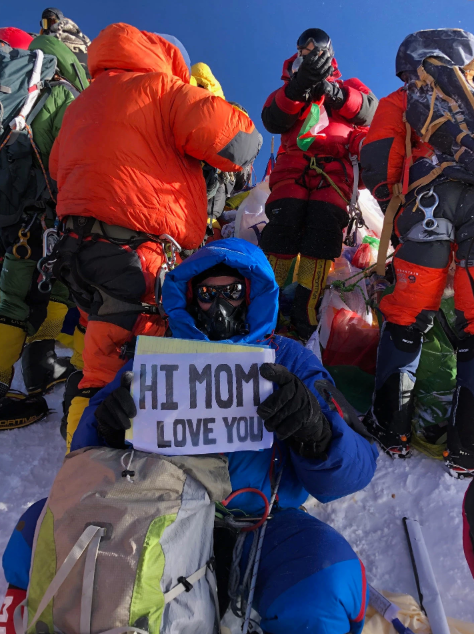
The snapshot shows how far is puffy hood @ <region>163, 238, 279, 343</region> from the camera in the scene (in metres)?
1.94

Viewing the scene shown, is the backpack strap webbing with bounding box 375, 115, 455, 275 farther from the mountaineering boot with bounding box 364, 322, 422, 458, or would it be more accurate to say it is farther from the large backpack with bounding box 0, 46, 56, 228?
the large backpack with bounding box 0, 46, 56, 228

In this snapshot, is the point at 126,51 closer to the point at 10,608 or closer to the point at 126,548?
the point at 126,548

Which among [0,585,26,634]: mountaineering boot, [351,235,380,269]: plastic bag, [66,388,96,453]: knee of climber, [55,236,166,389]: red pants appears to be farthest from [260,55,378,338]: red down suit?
[0,585,26,634]: mountaineering boot

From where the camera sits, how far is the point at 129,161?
236 centimetres

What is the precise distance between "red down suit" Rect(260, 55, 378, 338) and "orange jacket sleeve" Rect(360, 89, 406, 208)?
0.72m

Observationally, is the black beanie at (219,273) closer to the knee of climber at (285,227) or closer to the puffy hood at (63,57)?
the knee of climber at (285,227)

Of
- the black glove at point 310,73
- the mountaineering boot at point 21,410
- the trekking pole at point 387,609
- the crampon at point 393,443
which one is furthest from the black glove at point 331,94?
the trekking pole at point 387,609

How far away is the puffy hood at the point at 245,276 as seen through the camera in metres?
1.94

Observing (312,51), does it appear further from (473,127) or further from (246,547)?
(246,547)

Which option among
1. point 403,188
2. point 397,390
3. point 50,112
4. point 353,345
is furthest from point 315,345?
point 50,112

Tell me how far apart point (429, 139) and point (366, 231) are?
2.18 meters

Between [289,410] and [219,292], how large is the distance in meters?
0.73

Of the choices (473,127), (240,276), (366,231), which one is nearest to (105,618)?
(240,276)

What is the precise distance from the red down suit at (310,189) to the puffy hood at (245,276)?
1.57 m
